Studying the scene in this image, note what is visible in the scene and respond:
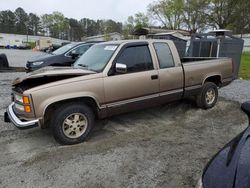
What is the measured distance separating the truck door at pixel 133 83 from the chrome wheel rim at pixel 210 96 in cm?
171

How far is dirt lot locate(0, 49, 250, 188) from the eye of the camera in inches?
123

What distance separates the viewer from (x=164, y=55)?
5.15 metres

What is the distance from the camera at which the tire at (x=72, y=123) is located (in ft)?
12.8

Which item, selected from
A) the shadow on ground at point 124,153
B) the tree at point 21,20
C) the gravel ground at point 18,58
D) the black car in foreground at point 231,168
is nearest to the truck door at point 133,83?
the shadow on ground at point 124,153

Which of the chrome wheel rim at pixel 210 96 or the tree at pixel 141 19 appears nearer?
the chrome wheel rim at pixel 210 96

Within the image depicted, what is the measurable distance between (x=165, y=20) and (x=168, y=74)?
48.1m

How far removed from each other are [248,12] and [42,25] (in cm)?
7708

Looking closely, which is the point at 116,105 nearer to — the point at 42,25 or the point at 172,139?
the point at 172,139

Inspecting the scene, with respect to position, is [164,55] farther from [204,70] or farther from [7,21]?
[7,21]

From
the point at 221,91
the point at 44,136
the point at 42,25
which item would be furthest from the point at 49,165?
the point at 42,25

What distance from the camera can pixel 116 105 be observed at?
446 centimetres

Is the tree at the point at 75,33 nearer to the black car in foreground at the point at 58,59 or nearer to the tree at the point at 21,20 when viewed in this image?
the tree at the point at 21,20

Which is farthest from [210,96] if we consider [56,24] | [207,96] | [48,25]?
[48,25]

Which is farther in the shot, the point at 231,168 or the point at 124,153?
the point at 124,153
